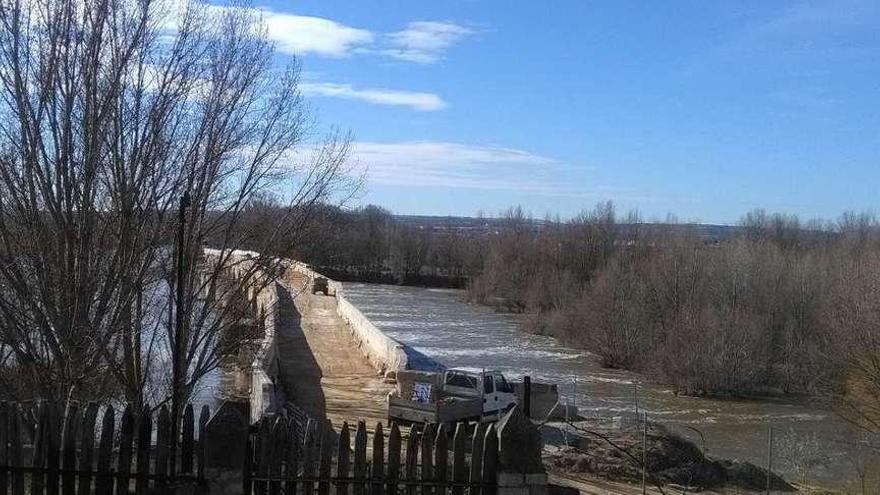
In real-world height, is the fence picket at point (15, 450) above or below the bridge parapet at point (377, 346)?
above

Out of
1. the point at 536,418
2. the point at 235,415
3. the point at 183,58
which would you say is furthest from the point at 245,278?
the point at 536,418

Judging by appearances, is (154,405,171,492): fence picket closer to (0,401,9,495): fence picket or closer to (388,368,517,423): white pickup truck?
(0,401,9,495): fence picket

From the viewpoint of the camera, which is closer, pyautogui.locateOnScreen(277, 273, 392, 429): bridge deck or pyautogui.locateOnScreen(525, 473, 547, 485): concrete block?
pyautogui.locateOnScreen(525, 473, 547, 485): concrete block

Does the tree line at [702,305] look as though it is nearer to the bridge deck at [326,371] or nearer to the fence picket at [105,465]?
the bridge deck at [326,371]

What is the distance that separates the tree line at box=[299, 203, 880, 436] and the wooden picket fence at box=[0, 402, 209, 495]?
7.61 m

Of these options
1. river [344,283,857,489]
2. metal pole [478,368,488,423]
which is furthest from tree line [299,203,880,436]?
metal pole [478,368,488,423]

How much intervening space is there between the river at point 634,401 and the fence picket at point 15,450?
17.9m

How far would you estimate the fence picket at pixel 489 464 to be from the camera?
6.50 meters

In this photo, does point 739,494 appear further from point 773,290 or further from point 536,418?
point 773,290

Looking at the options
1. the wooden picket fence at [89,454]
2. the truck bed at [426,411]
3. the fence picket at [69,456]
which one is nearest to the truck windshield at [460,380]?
the truck bed at [426,411]

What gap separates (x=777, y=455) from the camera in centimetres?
2636

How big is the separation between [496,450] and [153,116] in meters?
5.77

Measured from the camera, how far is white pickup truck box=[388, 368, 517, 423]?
18891 millimetres

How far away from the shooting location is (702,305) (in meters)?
51.4
